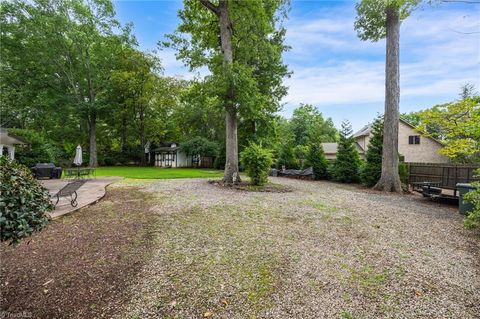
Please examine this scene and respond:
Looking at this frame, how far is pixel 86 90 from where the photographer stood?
1021 inches

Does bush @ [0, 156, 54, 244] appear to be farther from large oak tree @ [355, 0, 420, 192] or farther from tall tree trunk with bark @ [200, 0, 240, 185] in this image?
large oak tree @ [355, 0, 420, 192]

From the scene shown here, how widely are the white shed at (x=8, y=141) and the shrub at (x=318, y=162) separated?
670 inches

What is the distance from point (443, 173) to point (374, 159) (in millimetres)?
2833

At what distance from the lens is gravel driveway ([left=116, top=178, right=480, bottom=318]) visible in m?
2.52

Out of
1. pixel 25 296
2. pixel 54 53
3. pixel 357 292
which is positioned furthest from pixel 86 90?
pixel 357 292

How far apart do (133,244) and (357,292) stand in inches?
132

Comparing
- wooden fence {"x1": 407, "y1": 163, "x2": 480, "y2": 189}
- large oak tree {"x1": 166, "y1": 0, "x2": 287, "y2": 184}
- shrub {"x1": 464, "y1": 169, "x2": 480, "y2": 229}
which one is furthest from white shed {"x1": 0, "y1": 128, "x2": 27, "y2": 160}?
wooden fence {"x1": 407, "y1": 163, "x2": 480, "y2": 189}

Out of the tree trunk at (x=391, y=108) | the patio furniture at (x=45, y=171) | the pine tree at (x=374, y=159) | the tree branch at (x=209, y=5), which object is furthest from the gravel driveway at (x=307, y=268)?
the patio furniture at (x=45, y=171)

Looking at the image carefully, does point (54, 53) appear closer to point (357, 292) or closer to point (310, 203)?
point (310, 203)

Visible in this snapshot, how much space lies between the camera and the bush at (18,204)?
7.23ft

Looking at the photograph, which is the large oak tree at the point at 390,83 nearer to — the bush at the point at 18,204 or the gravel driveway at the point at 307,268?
the gravel driveway at the point at 307,268

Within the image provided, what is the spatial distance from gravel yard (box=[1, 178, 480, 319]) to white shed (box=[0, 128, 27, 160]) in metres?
11.9

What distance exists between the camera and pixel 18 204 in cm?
233

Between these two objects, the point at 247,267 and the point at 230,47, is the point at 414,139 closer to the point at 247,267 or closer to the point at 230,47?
the point at 230,47
